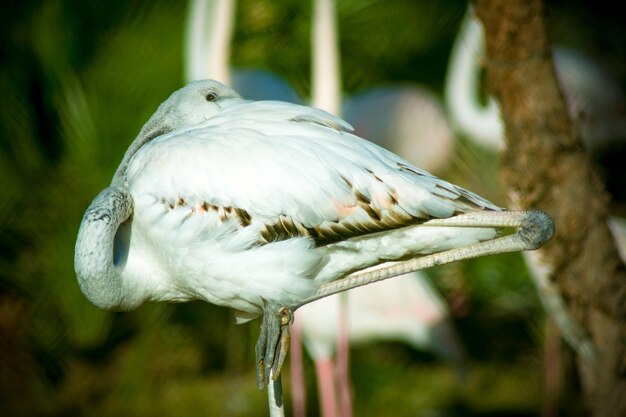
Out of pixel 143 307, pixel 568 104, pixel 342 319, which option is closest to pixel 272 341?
pixel 342 319

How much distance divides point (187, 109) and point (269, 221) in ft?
2.21

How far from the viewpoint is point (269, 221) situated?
3541mm

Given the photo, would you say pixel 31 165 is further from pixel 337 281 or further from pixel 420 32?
pixel 337 281

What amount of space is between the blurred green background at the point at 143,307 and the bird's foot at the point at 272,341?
3648mm

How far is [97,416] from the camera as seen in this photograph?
755 centimetres

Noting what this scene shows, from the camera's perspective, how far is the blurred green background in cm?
761

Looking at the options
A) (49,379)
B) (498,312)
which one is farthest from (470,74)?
(49,379)

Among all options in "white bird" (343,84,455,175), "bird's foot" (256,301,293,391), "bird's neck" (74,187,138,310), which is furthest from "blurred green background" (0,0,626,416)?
"bird's neck" (74,187,138,310)

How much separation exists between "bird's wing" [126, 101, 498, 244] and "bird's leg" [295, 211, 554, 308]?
0.05m

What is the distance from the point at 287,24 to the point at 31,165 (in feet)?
7.62


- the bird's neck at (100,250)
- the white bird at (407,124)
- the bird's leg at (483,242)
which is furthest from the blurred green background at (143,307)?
the bird's neck at (100,250)

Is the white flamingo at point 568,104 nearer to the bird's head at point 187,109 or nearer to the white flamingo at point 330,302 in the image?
the white flamingo at point 330,302

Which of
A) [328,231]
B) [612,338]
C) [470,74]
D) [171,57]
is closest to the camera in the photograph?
[328,231]

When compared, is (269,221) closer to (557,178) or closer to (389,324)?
(557,178)
